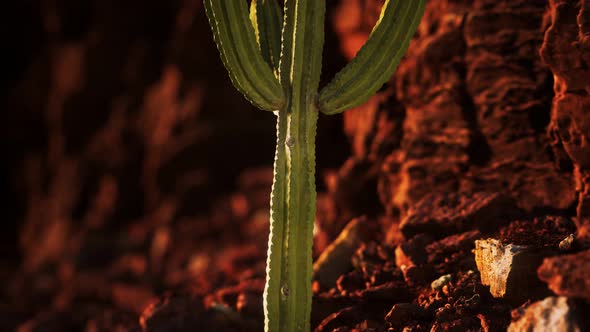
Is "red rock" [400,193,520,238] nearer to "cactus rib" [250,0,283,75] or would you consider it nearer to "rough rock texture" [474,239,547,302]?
"rough rock texture" [474,239,547,302]

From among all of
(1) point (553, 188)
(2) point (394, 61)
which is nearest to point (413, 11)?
(2) point (394, 61)

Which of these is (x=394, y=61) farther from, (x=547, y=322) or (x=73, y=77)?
(x=73, y=77)

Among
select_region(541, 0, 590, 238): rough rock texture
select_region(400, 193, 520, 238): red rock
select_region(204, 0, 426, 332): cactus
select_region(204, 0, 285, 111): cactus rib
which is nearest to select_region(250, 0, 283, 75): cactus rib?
select_region(204, 0, 426, 332): cactus

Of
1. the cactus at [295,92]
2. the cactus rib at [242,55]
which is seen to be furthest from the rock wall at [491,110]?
the cactus rib at [242,55]

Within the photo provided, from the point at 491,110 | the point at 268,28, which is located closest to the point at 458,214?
the point at 491,110

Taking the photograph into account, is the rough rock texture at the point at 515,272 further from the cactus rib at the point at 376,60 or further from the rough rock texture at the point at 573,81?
the cactus rib at the point at 376,60
